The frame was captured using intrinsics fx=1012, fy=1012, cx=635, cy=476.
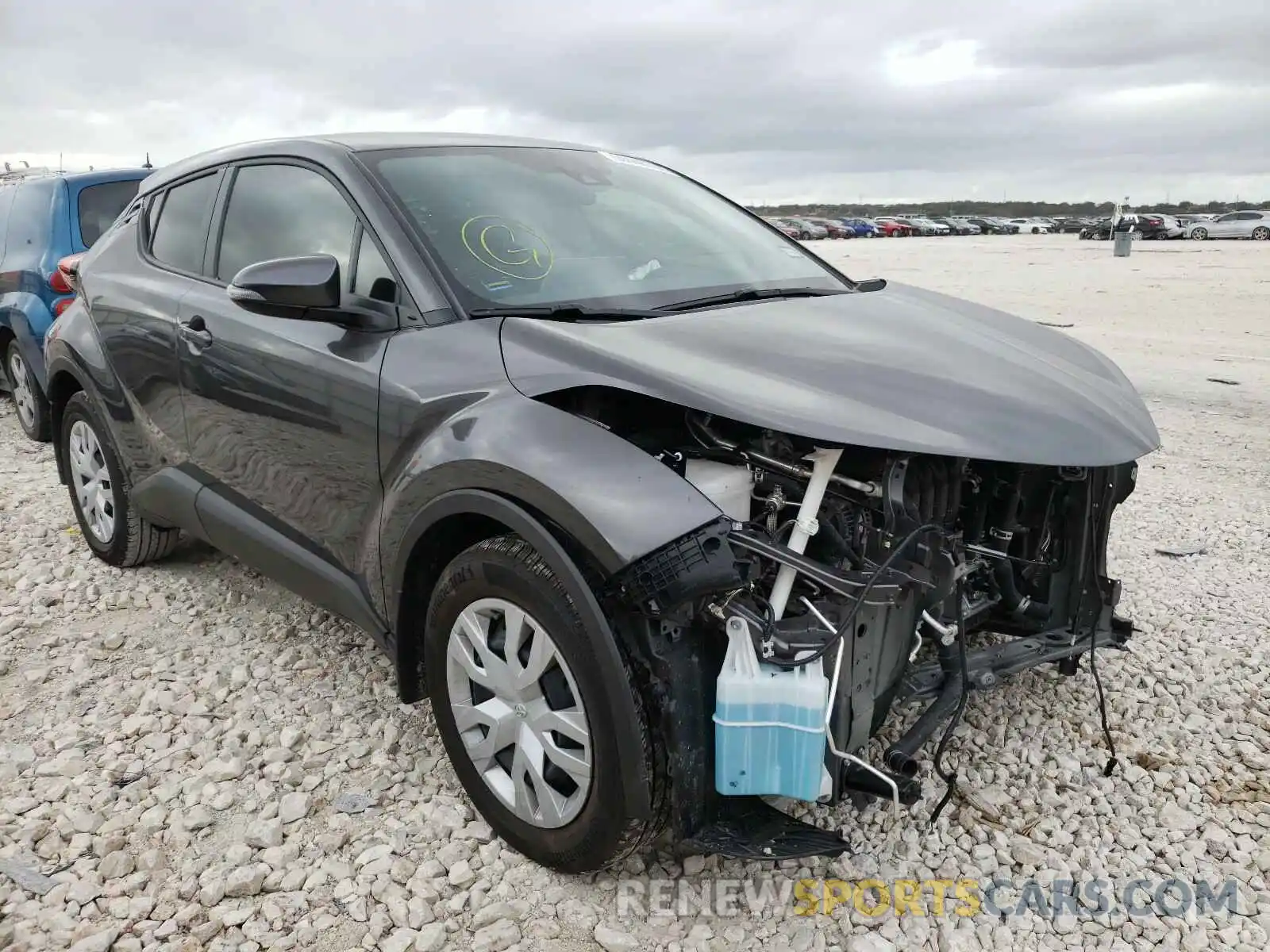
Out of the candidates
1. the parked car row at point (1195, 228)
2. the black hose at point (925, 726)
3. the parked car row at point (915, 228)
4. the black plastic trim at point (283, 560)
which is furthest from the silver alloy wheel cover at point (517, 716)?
the parked car row at point (915, 228)

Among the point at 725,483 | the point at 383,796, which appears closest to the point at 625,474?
the point at 725,483

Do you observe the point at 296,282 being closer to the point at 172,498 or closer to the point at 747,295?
the point at 747,295

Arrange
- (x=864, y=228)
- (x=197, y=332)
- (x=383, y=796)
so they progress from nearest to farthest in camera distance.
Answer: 1. (x=383, y=796)
2. (x=197, y=332)
3. (x=864, y=228)

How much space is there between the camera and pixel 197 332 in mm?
3338

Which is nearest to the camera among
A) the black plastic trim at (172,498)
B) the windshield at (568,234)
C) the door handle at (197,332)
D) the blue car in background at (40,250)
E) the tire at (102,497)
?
the windshield at (568,234)

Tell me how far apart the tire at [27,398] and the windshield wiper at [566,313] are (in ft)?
17.5

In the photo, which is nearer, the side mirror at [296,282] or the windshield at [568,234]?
the side mirror at [296,282]

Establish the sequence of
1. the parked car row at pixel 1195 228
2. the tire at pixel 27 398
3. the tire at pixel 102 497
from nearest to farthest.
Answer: the tire at pixel 102 497, the tire at pixel 27 398, the parked car row at pixel 1195 228

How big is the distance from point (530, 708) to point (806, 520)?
77cm

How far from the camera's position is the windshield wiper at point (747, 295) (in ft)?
9.07

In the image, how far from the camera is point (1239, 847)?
8.46 ft

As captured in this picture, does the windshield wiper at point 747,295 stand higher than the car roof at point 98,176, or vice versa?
the car roof at point 98,176

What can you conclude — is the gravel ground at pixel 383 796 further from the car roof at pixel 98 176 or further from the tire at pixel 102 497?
the car roof at pixel 98 176

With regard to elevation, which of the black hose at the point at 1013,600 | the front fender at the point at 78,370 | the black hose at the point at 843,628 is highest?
the front fender at the point at 78,370
